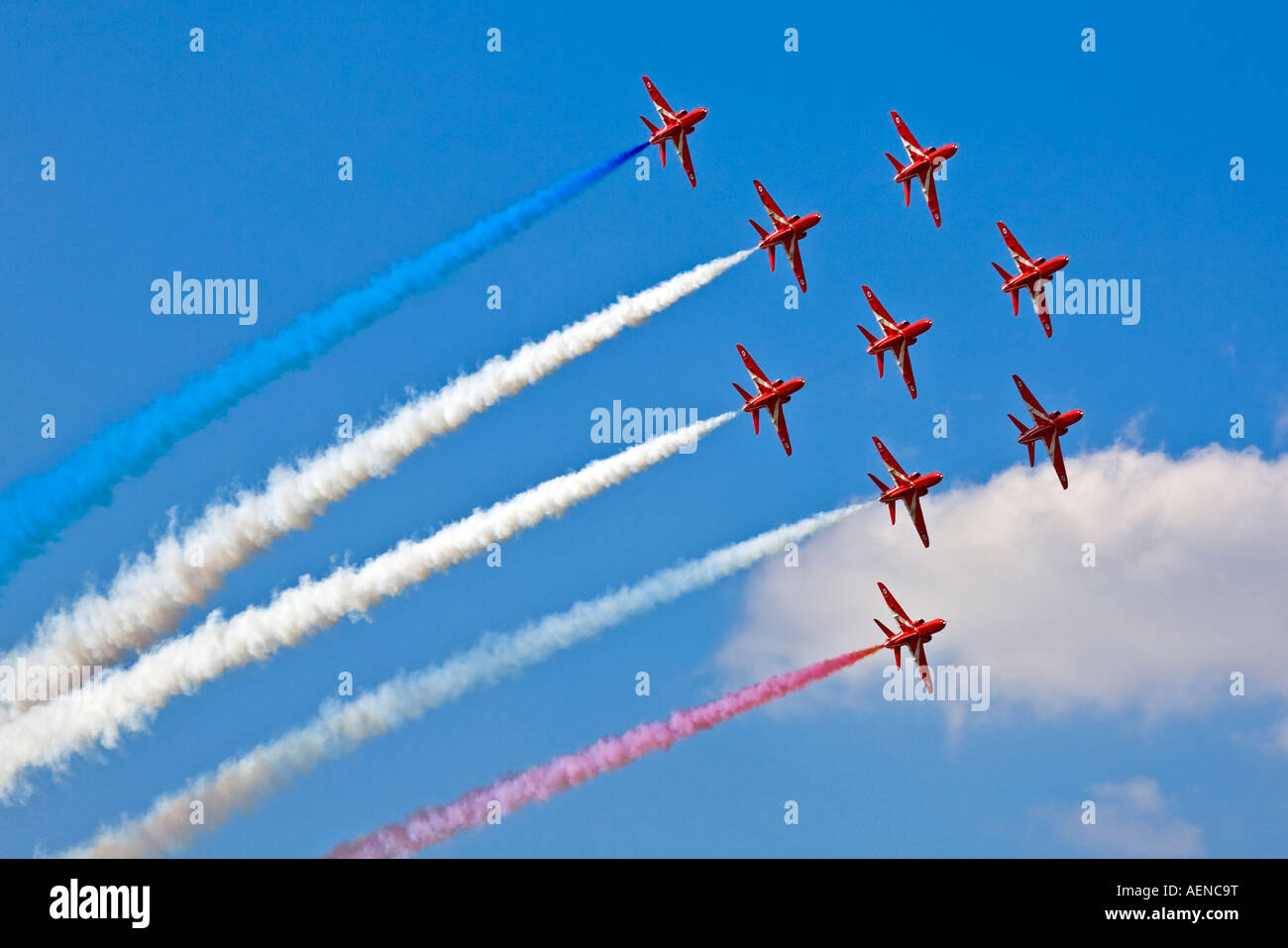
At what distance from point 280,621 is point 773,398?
27.1 m

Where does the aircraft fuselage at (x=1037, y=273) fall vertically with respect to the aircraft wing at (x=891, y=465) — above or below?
above

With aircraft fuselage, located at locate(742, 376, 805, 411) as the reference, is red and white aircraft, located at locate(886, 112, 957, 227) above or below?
above

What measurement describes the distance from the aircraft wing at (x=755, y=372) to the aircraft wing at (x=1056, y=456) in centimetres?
1519

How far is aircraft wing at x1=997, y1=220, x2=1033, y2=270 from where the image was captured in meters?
132

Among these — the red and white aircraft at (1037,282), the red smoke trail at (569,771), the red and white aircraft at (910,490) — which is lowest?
the red smoke trail at (569,771)

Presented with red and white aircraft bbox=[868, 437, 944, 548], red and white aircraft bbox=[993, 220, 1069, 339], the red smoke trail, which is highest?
red and white aircraft bbox=[993, 220, 1069, 339]

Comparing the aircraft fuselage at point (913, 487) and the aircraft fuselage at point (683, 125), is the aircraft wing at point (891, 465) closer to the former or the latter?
the aircraft fuselage at point (913, 487)

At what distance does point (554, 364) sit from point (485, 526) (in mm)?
8669

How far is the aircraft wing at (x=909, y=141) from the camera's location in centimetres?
13300

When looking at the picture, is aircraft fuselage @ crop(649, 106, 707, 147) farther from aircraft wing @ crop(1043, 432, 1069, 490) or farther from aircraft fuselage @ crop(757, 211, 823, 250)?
aircraft wing @ crop(1043, 432, 1069, 490)

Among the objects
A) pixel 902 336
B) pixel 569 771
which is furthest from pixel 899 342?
pixel 569 771

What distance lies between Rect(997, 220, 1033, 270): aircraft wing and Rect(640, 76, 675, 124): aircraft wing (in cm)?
1897

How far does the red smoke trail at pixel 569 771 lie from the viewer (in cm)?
11950
